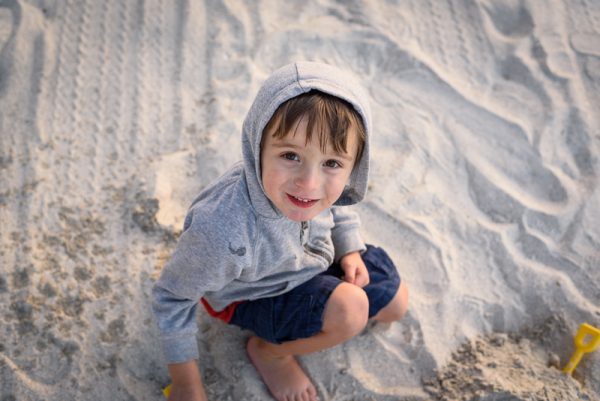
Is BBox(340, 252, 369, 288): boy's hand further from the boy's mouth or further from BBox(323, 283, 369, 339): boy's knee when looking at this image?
the boy's mouth

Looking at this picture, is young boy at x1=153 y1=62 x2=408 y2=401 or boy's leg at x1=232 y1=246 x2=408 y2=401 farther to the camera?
boy's leg at x1=232 y1=246 x2=408 y2=401

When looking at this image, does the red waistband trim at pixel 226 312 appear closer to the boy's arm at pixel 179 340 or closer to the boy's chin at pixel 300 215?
the boy's arm at pixel 179 340

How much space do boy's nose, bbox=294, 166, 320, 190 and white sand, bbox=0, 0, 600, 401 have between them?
74 centimetres

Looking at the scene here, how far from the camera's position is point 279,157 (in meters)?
1.19

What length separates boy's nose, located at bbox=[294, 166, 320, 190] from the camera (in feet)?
3.88

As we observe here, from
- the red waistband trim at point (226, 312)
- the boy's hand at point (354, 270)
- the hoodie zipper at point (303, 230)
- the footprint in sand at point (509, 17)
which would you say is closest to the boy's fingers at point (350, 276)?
the boy's hand at point (354, 270)

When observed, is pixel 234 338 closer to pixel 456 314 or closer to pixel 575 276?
pixel 456 314

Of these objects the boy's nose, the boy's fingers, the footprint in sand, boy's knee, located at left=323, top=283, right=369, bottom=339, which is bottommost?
boy's knee, located at left=323, top=283, right=369, bottom=339

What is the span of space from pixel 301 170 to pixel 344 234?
504 mm

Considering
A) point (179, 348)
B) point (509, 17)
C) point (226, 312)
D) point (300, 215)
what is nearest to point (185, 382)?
point (179, 348)

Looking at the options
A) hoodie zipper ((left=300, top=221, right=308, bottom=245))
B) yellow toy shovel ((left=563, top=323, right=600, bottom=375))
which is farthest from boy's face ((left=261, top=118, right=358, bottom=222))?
yellow toy shovel ((left=563, top=323, right=600, bottom=375))

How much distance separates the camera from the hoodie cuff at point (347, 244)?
64.2 inches

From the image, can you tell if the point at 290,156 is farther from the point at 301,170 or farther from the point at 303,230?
the point at 303,230

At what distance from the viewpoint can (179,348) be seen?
1.42 metres
